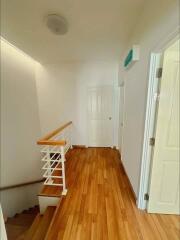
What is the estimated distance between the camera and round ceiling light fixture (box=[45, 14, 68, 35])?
1.84 meters

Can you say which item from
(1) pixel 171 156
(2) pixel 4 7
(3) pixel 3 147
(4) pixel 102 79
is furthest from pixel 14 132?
(1) pixel 171 156

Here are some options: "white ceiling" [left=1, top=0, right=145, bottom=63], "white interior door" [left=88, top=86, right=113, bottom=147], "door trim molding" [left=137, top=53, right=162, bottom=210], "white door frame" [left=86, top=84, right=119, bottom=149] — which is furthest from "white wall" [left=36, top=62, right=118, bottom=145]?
"door trim molding" [left=137, top=53, right=162, bottom=210]

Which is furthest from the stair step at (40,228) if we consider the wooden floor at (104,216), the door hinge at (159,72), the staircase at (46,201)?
the door hinge at (159,72)

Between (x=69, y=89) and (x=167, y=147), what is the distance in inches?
119

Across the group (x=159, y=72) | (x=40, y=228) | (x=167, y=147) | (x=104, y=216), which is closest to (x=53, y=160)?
(x=40, y=228)

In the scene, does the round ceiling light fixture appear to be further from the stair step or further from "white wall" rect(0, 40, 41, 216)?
the stair step

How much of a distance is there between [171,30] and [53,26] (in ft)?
5.99

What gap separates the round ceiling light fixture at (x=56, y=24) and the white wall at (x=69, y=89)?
57.5 inches

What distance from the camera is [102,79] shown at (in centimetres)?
357

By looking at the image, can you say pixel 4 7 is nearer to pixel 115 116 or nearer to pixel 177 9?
pixel 177 9

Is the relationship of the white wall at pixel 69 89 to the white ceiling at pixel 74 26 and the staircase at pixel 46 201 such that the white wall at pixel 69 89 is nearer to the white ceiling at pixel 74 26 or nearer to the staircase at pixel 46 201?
the white ceiling at pixel 74 26

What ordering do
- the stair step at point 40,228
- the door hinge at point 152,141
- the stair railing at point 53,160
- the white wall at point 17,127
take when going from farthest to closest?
the white wall at point 17,127 → the stair railing at point 53,160 → the stair step at point 40,228 → the door hinge at point 152,141

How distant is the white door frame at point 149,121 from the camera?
1310 millimetres

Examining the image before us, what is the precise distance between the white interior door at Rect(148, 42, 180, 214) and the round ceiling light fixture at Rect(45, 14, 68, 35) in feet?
5.33
